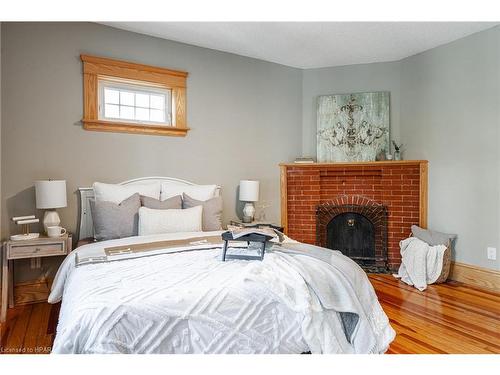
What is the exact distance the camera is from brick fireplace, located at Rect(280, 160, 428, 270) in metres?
4.16

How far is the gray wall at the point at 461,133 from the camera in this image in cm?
343

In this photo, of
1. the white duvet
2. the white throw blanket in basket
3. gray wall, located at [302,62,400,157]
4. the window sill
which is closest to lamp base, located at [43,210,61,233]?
the window sill

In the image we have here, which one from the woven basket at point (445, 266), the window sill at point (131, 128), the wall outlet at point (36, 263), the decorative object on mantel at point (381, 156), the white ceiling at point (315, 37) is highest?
the white ceiling at point (315, 37)

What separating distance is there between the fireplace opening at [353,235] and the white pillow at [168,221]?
2.11 metres

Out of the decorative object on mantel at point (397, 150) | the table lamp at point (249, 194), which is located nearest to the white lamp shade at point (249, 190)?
the table lamp at point (249, 194)

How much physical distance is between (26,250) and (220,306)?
6.72ft

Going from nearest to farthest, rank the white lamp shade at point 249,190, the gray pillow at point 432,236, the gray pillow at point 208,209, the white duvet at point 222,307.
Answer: the white duvet at point 222,307, the gray pillow at point 208,209, the gray pillow at point 432,236, the white lamp shade at point 249,190

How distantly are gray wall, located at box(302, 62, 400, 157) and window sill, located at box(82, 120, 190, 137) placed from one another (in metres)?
1.76

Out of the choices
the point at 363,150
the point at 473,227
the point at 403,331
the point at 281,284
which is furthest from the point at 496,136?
the point at 281,284

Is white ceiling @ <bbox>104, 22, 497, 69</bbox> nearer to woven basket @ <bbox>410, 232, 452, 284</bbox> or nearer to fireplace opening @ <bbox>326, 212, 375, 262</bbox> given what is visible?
fireplace opening @ <bbox>326, 212, 375, 262</bbox>

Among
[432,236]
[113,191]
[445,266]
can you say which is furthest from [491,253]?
[113,191]

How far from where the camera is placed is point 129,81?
141 inches

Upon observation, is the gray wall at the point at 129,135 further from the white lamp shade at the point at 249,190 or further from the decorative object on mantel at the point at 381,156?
the decorative object on mantel at the point at 381,156
